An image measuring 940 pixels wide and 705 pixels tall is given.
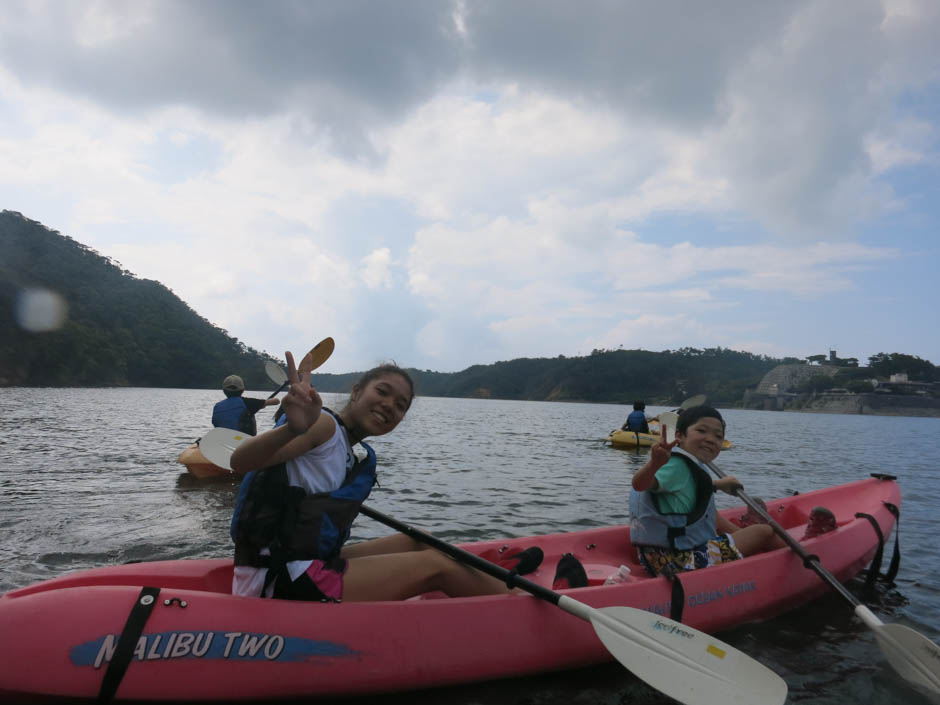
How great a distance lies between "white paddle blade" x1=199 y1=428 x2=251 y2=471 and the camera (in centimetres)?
684

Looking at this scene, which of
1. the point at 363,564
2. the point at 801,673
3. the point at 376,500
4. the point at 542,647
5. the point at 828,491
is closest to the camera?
the point at 363,564

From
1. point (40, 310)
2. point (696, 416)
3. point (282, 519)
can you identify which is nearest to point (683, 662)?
point (696, 416)

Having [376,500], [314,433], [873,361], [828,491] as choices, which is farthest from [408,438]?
[873,361]

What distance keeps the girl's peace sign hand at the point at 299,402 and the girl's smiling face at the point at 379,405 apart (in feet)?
1.81

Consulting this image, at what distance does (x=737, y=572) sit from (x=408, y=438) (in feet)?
52.4

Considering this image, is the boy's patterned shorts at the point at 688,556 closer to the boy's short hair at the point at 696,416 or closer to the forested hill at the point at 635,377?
the boy's short hair at the point at 696,416

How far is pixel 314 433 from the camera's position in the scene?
2.38m

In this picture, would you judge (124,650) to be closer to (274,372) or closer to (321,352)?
(321,352)

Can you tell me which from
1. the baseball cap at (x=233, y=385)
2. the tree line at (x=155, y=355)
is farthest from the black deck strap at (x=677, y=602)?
the tree line at (x=155, y=355)

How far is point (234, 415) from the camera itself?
826 centimetres

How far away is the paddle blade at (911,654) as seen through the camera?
3.23m

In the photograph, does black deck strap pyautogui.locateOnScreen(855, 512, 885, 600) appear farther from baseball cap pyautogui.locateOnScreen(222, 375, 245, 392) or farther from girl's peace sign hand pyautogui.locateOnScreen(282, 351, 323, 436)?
baseball cap pyautogui.locateOnScreen(222, 375, 245, 392)

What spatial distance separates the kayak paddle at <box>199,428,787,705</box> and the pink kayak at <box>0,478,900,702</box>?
0.18 metres

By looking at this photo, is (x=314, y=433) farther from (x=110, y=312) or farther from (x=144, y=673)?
(x=110, y=312)
